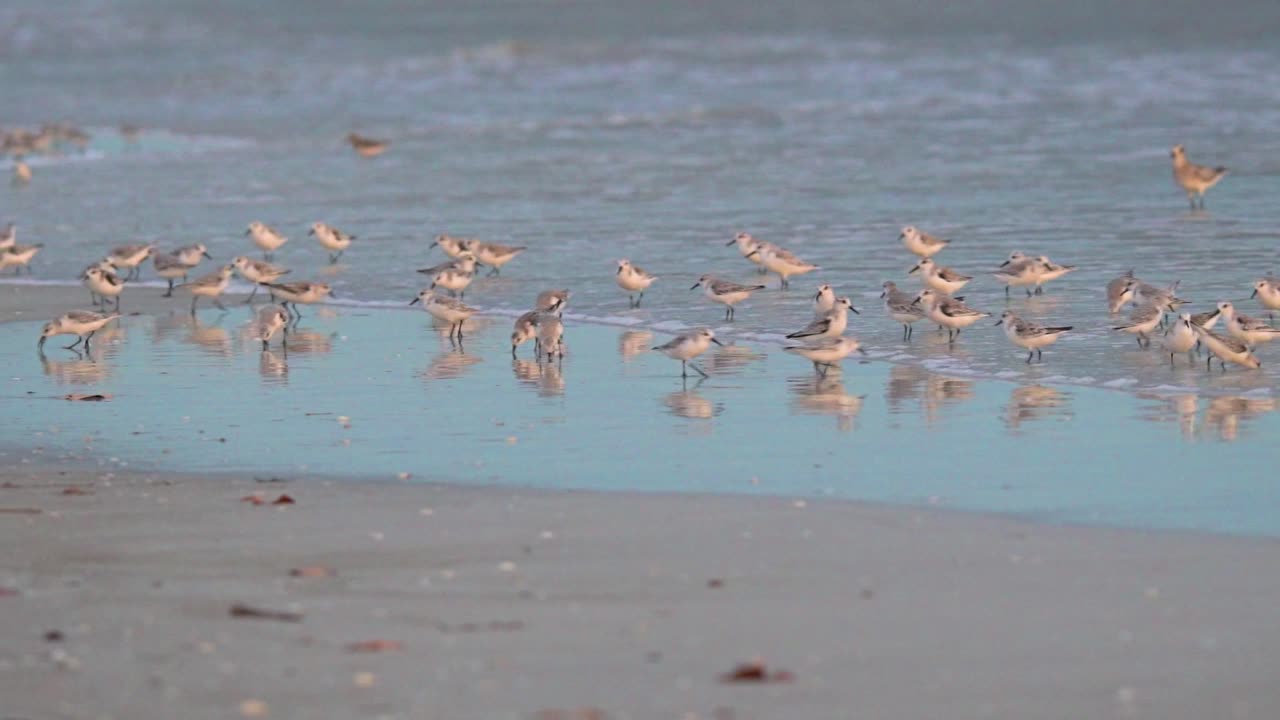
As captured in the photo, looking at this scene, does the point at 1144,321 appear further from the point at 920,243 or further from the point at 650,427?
the point at 920,243

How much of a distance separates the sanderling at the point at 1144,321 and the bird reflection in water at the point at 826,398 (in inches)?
79.3

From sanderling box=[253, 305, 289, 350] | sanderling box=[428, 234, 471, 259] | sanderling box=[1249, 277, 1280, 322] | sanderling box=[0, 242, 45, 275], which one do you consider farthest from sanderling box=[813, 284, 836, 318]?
sanderling box=[0, 242, 45, 275]

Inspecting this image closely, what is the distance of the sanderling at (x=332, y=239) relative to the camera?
62.4ft

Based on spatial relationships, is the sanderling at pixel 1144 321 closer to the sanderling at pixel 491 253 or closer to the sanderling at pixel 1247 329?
the sanderling at pixel 1247 329

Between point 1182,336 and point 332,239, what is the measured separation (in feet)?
29.4

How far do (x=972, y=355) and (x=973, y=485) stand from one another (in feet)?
14.3

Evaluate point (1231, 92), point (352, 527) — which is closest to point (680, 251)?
point (352, 527)

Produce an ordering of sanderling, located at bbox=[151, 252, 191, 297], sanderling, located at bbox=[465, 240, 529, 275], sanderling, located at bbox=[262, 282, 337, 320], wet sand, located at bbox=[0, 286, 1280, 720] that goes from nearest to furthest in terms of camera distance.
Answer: wet sand, located at bbox=[0, 286, 1280, 720] → sanderling, located at bbox=[262, 282, 337, 320] → sanderling, located at bbox=[151, 252, 191, 297] → sanderling, located at bbox=[465, 240, 529, 275]

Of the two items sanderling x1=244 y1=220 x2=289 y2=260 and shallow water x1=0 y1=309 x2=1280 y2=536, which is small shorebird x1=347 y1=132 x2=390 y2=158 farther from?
shallow water x1=0 y1=309 x2=1280 y2=536

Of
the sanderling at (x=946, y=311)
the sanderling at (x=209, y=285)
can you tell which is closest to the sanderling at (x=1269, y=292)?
the sanderling at (x=946, y=311)

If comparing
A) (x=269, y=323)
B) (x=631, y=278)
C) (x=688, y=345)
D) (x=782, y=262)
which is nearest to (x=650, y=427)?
(x=688, y=345)

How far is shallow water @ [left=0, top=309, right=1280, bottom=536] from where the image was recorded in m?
9.52

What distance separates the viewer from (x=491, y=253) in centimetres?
1800

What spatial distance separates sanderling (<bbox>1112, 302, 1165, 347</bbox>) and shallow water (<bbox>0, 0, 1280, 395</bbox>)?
19 centimetres
